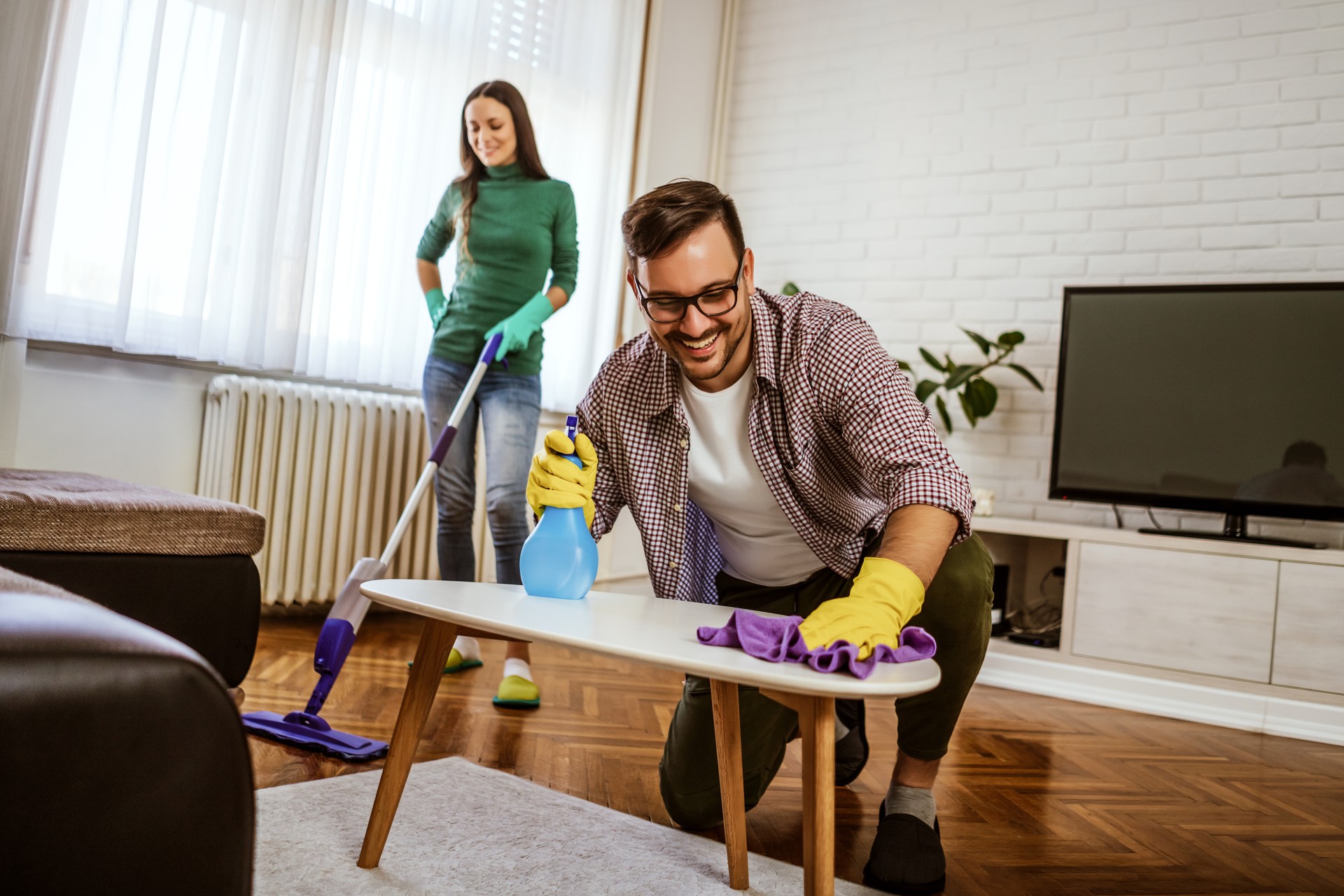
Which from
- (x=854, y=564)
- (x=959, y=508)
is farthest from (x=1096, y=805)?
(x=959, y=508)

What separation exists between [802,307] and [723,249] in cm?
23

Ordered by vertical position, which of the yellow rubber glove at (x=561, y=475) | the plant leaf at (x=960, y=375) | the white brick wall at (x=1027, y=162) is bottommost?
the yellow rubber glove at (x=561, y=475)

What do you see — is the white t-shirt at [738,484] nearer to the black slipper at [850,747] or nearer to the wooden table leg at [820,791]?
the black slipper at [850,747]

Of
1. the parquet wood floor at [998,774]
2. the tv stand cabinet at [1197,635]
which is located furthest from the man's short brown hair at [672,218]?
the tv stand cabinet at [1197,635]

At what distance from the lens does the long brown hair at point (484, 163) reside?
100 inches

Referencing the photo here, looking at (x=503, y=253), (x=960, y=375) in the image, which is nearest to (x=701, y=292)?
(x=503, y=253)

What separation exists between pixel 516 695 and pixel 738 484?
0.98 metres

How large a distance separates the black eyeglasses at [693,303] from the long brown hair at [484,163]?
4.72ft

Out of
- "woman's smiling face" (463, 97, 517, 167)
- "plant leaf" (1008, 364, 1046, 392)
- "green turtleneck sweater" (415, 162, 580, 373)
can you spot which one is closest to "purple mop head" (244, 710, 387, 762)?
"green turtleneck sweater" (415, 162, 580, 373)

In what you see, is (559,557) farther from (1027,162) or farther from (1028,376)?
(1027,162)

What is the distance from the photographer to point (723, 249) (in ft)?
4.31

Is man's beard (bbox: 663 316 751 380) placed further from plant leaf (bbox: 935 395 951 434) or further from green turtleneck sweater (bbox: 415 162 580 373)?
plant leaf (bbox: 935 395 951 434)

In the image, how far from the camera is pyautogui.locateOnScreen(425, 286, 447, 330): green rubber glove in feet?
8.86

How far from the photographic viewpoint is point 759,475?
5.03ft
